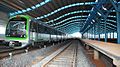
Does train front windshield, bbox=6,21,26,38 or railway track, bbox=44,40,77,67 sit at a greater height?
train front windshield, bbox=6,21,26,38

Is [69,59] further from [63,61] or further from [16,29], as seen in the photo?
[16,29]

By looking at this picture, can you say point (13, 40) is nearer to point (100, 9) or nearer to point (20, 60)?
point (20, 60)

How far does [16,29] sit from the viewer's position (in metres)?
17.6

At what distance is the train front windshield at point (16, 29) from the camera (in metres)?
17.5

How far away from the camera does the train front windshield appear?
17531mm

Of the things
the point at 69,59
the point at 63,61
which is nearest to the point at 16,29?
the point at 69,59

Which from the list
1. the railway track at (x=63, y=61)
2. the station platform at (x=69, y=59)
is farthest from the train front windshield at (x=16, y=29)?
the railway track at (x=63, y=61)

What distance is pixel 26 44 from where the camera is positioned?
17328 mm

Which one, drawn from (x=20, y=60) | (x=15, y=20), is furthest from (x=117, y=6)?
(x=20, y=60)

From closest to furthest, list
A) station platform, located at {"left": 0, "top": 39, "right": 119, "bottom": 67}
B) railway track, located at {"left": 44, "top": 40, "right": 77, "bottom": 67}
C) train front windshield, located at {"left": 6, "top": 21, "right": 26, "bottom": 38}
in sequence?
station platform, located at {"left": 0, "top": 39, "right": 119, "bottom": 67} → railway track, located at {"left": 44, "top": 40, "right": 77, "bottom": 67} → train front windshield, located at {"left": 6, "top": 21, "right": 26, "bottom": 38}

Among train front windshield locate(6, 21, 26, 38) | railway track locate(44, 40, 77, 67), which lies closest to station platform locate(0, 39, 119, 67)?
railway track locate(44, 40, 77, 67)

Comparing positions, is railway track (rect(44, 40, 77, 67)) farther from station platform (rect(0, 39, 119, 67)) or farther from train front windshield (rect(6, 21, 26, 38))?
train front windshield (rect(6, 21, 26, 38))

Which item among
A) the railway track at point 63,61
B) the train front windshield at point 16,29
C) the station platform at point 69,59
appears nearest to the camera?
the station platform at point 69,59

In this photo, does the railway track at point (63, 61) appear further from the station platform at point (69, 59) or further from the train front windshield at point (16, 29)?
the train front windshield at point (16, 29)
